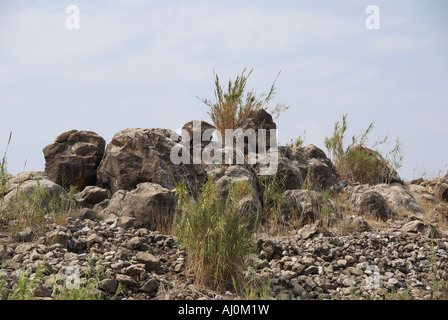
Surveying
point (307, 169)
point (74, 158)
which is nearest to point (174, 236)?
point (74, 158)

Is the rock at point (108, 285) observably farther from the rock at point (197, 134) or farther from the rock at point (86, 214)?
the rock at point (197, 134)

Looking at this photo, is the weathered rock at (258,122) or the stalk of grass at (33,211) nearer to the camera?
the stalk of grass at (33,211)

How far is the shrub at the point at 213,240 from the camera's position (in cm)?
393

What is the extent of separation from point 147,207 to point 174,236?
0.81 m

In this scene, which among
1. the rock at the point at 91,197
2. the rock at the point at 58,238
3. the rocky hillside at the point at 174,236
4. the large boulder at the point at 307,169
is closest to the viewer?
the rocky hillside at the point at 174,236

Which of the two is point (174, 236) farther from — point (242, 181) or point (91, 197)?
point (91, 197)

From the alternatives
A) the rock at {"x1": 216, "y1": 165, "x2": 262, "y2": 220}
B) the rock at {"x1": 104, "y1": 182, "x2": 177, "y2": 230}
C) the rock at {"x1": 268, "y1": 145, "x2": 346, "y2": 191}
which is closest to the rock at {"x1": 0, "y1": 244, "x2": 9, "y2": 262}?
the rock at {"x1": 104, "y1": 182, "x2": 177, "y2": 230}

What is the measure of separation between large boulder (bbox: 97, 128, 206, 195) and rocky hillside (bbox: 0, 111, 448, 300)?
0.02 meters

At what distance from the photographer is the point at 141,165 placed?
647 cm

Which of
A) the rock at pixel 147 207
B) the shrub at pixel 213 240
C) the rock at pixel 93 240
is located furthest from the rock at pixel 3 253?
the shrub at pixel 213 240

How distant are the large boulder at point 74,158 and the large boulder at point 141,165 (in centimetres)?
33

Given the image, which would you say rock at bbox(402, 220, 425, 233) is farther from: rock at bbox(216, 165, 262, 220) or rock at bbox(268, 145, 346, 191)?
rock at bbox(216, 165, 262, 220)

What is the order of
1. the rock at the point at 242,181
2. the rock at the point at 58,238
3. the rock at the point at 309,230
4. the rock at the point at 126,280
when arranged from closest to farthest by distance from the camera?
1. the rock at the point at 126,280
2. the rock at the point at 58,238
3. the rock at the point at 309,230
4. the rock at the point at 242,181
